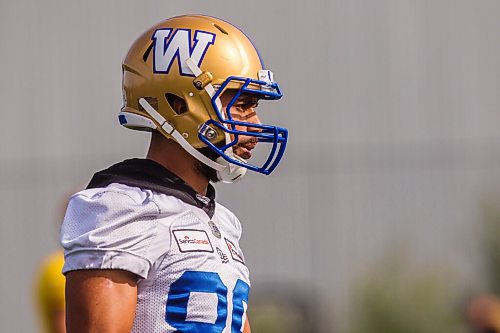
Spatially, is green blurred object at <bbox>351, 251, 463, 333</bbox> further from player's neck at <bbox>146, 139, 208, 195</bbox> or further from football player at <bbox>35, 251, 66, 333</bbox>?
player's neck at <bbox>146, 139, 208, 195</bbox>

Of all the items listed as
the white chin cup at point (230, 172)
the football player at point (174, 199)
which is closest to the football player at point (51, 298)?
the football player at point (174, 199)

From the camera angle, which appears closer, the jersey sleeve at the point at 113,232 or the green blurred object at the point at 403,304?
the jersey sleeve at the point at 113,232

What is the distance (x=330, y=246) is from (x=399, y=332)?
1.54 metres

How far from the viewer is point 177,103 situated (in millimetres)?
3201

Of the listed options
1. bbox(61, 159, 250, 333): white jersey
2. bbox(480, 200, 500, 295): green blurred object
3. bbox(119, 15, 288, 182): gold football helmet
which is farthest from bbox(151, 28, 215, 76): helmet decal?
bbox(480, 200, 500, 295): green blurred object

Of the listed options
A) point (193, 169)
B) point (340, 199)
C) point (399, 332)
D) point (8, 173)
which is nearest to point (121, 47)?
point (8, 173)

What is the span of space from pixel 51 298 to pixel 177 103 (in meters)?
1.76

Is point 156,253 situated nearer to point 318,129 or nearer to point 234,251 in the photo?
point 234,251

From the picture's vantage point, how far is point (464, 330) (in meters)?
9.41

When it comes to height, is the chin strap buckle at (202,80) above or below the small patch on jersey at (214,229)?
above

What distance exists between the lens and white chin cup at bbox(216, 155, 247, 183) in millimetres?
3201

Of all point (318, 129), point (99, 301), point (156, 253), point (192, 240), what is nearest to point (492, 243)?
point (318, 129)

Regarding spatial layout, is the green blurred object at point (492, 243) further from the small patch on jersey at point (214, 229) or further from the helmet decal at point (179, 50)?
the helmet decal at point (179, 50)

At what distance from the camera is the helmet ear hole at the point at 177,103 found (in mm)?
3189
